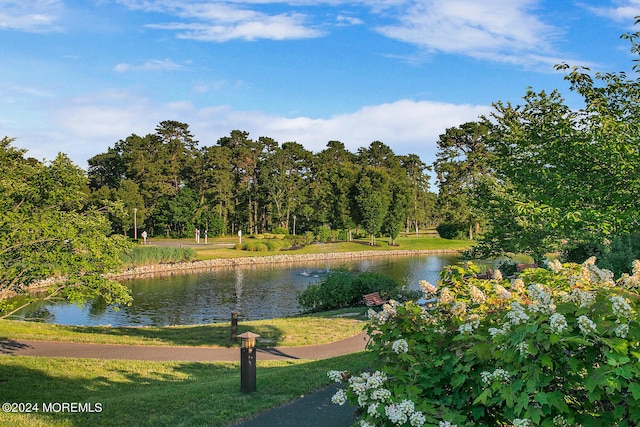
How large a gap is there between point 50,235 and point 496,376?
8.58 meters

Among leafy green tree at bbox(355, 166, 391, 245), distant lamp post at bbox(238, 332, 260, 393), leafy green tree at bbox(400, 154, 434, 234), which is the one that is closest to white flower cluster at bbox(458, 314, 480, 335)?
distant lamp post at bbox(238, 332, 260, 393)

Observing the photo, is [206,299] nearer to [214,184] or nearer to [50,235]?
[50,235]

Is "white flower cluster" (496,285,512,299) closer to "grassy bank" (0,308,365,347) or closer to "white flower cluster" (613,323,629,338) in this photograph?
"white flower cluster" (613,323,629,338)

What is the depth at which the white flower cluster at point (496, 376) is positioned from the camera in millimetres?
3484

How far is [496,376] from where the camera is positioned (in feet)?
11.5

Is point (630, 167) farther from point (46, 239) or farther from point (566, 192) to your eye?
point (46, 239)

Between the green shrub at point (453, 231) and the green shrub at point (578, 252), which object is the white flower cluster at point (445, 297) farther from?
the green shrub at point (453, 231)

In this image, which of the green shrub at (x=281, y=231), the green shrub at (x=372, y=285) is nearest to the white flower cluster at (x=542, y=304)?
the green shrub at (x=372, y=285)

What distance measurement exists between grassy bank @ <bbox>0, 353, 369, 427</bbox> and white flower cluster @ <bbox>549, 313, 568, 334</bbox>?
4091mm

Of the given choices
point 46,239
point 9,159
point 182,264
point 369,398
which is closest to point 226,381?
point 46,239

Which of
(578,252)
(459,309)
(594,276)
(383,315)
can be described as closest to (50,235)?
(383,315)

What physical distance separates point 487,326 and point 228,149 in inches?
2690

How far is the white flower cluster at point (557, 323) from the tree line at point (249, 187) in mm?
63277

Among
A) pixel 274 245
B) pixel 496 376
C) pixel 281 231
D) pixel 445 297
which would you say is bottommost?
pixel 274 245
